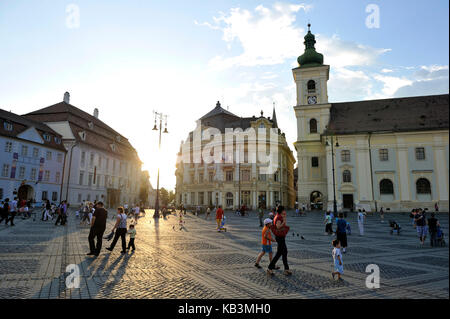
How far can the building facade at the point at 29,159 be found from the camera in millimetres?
37312

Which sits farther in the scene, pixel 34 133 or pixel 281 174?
pixel 281 174

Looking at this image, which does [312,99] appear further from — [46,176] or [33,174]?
[33,174]

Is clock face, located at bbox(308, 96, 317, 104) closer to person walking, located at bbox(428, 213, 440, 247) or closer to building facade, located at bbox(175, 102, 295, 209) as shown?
building facade, located at bbox(175, 102, 295, 209)

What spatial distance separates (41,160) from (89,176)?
977 centimetres

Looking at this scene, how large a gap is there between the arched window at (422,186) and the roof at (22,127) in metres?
53.0

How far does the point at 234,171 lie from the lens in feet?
184

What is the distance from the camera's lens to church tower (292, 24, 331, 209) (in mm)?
46656

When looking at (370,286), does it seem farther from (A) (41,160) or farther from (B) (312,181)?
(A) (41,160)

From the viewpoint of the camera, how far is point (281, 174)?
5769cm

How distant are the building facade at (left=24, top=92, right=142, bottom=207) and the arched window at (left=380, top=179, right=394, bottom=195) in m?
46.8

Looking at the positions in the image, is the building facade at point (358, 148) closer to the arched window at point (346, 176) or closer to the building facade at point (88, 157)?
the arched window at point (346, 176)

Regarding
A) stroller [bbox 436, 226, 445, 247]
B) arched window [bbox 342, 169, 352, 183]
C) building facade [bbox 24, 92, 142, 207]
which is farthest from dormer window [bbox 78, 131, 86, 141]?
stroller [bbox 436, 226, 445, 247]

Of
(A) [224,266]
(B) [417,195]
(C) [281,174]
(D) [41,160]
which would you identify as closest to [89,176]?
(D) [41,160]
